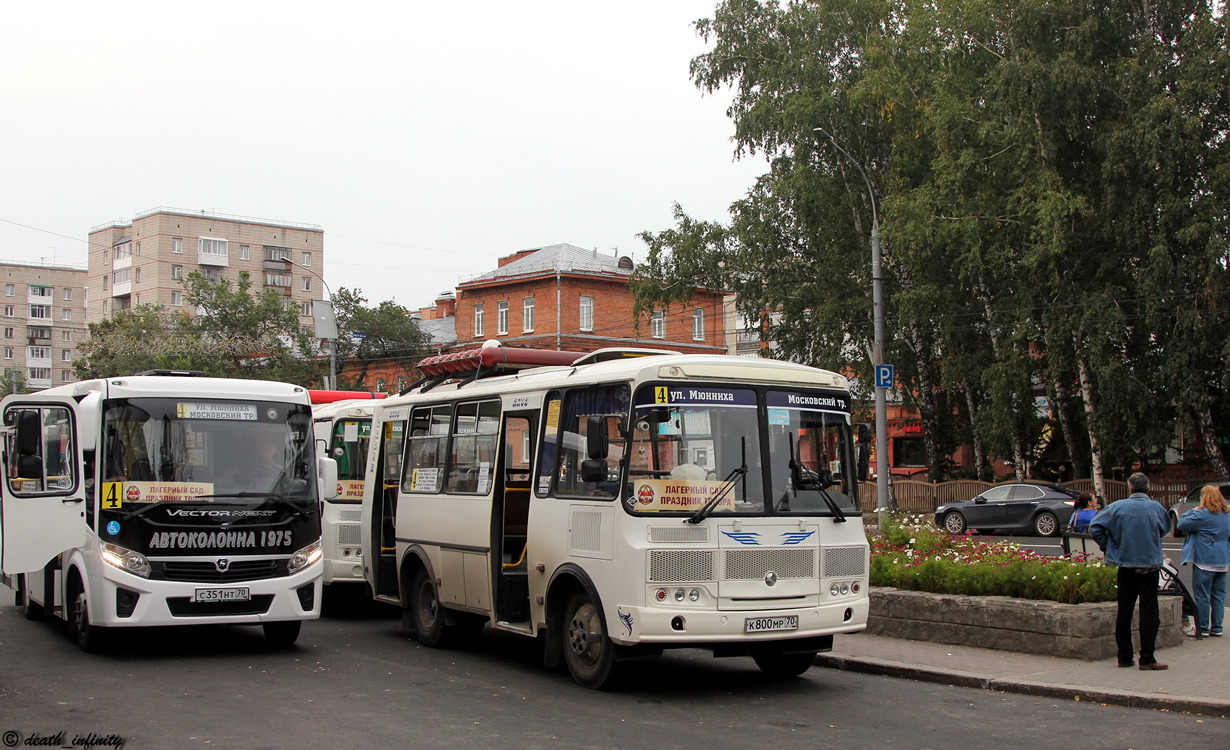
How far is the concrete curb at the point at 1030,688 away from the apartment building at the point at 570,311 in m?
50.3

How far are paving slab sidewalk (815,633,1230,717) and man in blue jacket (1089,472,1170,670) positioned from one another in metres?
0.24

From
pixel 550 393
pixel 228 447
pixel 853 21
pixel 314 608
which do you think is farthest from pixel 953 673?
pixel 853 21

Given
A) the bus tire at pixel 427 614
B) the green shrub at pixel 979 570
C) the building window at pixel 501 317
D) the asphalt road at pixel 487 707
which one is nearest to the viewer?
the asphalt road at pixel 487 707

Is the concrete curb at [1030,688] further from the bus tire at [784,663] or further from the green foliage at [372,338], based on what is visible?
the green foliage at [372,338]

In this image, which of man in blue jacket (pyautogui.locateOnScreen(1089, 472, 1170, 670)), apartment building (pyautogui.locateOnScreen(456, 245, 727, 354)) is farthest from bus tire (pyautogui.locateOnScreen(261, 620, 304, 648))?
apartment building (pyautogui.locateOnScreen(456, 245, 727, 354))

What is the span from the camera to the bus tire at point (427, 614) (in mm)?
12453

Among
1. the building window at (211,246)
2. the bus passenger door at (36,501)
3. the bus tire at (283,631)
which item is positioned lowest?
the bus tire at (283,631)

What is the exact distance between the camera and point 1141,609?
10.2m

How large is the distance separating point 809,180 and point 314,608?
2775cm

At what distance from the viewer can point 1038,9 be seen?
1288 inches

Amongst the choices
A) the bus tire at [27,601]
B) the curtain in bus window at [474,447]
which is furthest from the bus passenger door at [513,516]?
the bus tire at [27,601]

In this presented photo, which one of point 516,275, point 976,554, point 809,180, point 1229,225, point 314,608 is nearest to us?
point 314,608

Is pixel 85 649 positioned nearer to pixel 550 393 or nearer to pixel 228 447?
pixel 228 447

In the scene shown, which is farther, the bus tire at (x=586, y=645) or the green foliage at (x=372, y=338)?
the green foliage at (x=372, y=338)
